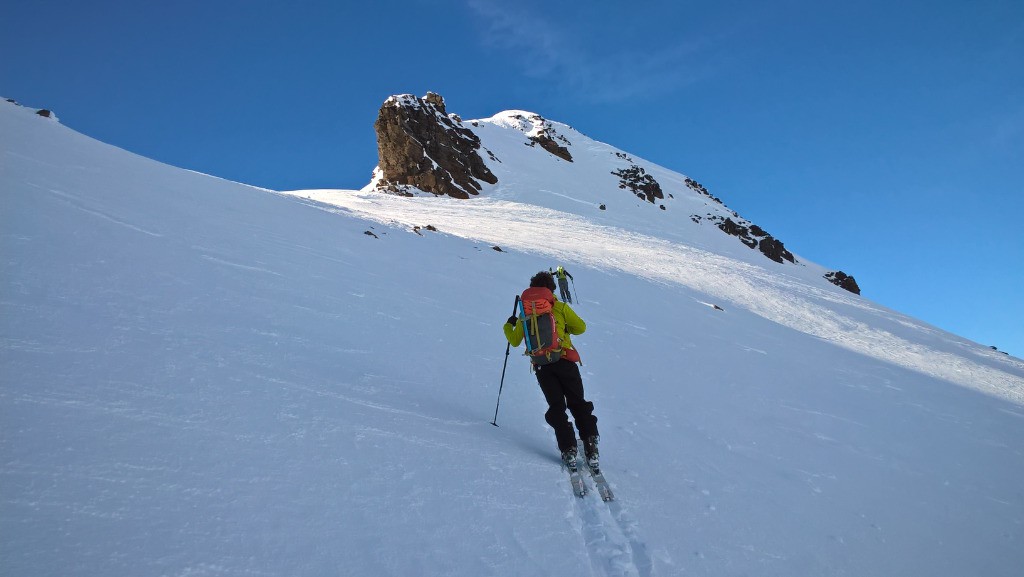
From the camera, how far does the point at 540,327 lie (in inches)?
189

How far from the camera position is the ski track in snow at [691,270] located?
15.0 meters

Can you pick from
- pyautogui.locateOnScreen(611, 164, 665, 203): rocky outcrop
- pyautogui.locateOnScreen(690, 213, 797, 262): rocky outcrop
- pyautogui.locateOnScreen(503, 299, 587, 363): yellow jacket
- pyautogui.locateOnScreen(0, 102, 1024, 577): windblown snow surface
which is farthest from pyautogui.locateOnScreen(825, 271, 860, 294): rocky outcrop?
pyautogui.locateOnScreen(503, 299, 587, 363): yellow jacket

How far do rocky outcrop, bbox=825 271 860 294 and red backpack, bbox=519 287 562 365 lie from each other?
58357 mm

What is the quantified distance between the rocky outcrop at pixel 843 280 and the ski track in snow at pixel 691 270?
108 ft

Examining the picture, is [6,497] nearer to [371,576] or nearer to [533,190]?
[371,576]

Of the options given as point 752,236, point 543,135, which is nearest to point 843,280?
point 752,236

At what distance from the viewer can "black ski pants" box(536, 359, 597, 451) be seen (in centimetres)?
453

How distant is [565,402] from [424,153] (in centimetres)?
4518

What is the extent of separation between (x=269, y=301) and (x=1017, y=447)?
11.6m

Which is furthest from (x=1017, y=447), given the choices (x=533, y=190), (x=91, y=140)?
(x=533, y=190)

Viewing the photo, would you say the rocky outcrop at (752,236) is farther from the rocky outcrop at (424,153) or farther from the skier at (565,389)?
the skier at (565,389)

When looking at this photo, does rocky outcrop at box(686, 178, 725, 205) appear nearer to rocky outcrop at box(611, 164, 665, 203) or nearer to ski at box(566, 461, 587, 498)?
rocky outcrop at box(611, 164, 665, 203)

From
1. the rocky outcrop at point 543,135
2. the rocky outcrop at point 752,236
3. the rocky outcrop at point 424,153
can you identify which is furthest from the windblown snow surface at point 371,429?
the rocky outcrop at point 543,135

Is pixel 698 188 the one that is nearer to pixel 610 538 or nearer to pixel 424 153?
pixel 424 153
